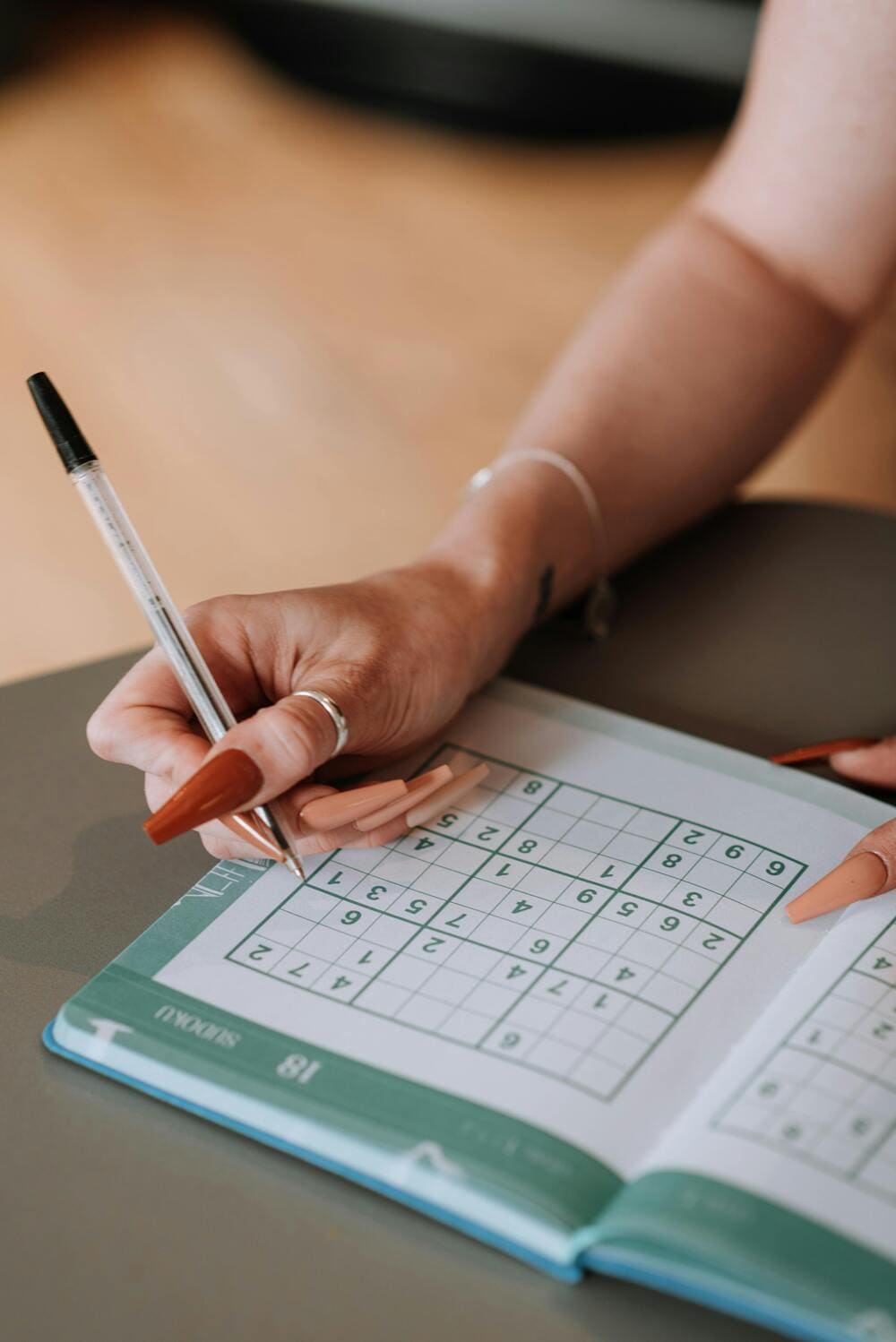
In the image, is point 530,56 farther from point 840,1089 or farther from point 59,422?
point 840,1089

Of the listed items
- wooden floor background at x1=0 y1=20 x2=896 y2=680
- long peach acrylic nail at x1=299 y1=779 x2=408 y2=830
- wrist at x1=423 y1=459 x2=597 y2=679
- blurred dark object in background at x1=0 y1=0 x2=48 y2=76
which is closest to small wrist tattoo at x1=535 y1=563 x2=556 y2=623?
wrist at x1=423 y1=459 x2=597 y2=679

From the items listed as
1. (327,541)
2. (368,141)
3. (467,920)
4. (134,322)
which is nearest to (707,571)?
(467,920)

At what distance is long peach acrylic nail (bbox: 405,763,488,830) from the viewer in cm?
68

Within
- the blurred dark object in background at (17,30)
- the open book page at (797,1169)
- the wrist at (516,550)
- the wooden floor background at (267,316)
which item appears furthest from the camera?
the blurred dark object in background at (17,30)

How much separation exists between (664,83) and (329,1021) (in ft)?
8.19

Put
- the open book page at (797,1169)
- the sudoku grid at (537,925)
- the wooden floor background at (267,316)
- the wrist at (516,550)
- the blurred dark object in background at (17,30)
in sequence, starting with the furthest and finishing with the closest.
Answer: the blurred dark object in background at (17,30)
the wooden floor background at (267,316)
the wrist at (516,550)
the sudoku grid at (537,925)
the open book page at (797,1169)

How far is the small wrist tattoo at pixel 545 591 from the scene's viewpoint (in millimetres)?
834

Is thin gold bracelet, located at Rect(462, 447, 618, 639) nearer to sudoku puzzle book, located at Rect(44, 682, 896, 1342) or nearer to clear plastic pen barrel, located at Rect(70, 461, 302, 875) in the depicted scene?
sudoku puzzle book, located at Rect(44, 682, 896, 1342)

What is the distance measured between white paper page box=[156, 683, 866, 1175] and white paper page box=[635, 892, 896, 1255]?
0.04 ft

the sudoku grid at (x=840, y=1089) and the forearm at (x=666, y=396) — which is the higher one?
the forearm at (x=666, y=396)

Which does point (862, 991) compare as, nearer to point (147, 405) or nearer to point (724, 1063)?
point (724, 1063)

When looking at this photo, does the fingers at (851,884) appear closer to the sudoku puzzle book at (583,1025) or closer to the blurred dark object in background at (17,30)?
the sudoku puzzle book at (583,1025)

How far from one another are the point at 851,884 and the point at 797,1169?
0.14 metres

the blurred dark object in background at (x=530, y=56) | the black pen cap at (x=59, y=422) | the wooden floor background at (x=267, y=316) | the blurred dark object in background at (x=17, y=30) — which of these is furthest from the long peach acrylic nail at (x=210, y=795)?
the blurred dark object in background at (x=17, y=30)
